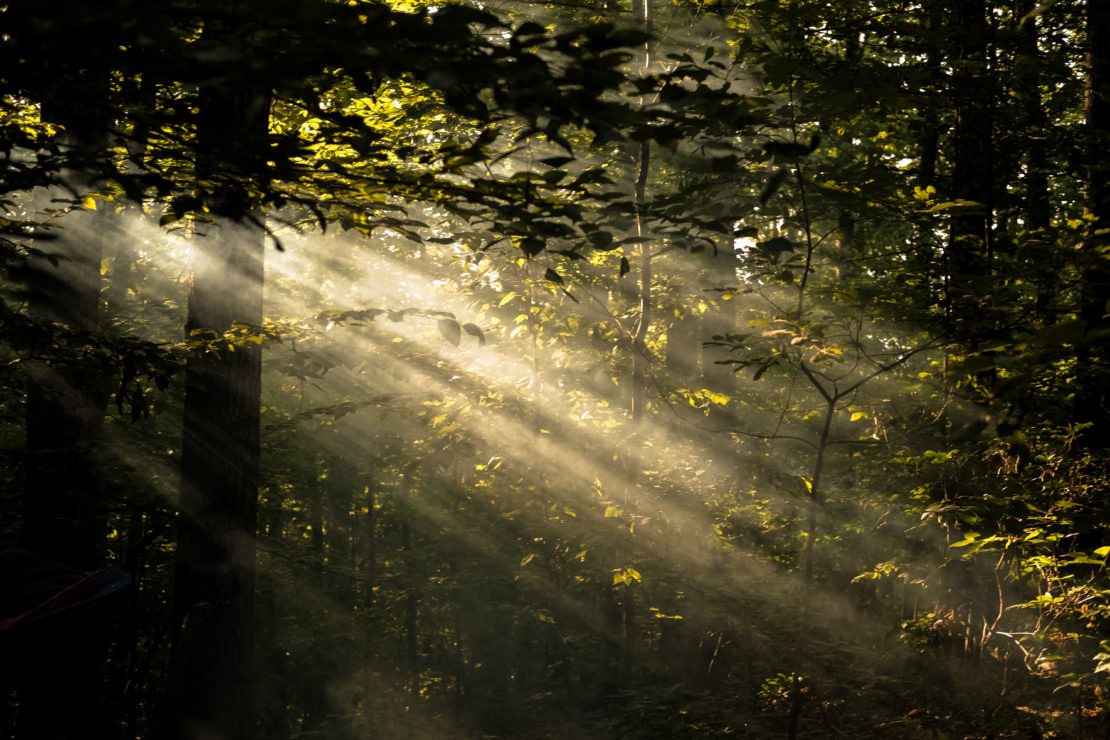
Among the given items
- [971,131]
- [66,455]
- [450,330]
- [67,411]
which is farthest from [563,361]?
[450,330]

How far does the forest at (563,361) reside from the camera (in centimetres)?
271

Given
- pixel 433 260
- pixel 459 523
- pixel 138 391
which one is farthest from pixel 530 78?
pixel 459 523

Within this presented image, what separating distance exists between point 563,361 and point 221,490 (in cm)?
605

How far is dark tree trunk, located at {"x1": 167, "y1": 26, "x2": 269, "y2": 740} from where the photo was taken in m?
5.15

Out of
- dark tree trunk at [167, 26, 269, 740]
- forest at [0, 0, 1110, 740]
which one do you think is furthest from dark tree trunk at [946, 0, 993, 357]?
dark tree trunk at [167, 26, 269, 740]

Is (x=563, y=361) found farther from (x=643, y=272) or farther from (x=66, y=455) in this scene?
(x=66, y=455)

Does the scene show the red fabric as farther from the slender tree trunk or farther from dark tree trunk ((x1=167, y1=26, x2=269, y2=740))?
the slender tree trunk

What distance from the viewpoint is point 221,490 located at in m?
5.32

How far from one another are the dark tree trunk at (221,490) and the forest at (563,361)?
29 mm

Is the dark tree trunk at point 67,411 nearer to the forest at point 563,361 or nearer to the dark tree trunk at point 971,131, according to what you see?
the forest at point 563,361

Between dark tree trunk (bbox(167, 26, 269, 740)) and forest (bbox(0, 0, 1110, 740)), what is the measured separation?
0.10 feet

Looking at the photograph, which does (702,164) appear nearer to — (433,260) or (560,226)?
(560,226)

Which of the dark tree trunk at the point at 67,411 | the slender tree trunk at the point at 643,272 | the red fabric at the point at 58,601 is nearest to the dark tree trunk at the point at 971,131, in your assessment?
the slender tree trunk at the point at 643,272

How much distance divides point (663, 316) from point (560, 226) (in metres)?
9.61
